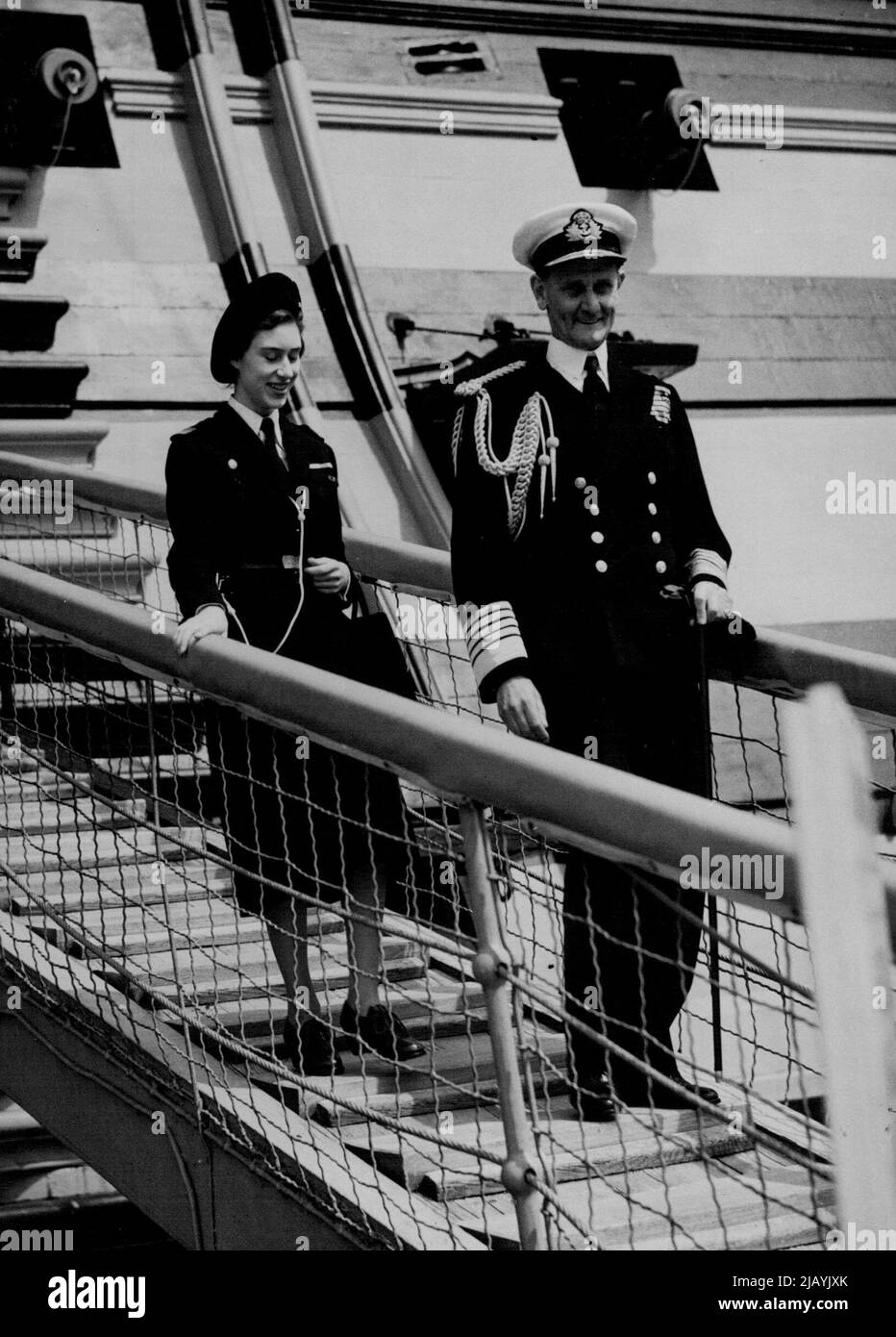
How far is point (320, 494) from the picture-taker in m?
3.82

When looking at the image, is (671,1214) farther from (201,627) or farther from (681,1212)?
(201,627)

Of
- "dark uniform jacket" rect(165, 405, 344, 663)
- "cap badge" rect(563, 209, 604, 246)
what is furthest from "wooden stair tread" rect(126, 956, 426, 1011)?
"cap badge" rect(563, 209, 604, 246)

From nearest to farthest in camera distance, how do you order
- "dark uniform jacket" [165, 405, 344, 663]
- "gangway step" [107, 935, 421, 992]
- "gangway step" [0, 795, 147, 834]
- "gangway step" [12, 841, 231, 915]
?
"dark uniform jacket" [165, 405, 344, 663]
"gangway step" [107, 935, 421, 992]
"gangway step" [12, 841, 231, 915]
"gangway step" [0, 795, 147, 834]

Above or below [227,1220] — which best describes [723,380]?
above

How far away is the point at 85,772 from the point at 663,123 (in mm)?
3774

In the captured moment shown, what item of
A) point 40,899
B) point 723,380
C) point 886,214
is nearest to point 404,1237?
point 40,899

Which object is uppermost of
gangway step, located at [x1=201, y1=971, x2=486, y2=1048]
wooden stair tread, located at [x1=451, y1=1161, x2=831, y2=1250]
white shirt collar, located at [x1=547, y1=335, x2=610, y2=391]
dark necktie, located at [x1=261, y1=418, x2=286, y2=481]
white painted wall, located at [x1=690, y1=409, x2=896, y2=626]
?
white painted wall, located at [x1=690, y1=409, x2=896, y2=626]

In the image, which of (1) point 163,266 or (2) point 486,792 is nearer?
(2) point 486,792

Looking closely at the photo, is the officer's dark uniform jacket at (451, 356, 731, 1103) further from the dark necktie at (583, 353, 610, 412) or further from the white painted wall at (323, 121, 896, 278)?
the white painted wall at (323, 121, 896, 278)

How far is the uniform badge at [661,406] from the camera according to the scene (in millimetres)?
3529

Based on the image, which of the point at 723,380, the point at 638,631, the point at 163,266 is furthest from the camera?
the point at 723,380

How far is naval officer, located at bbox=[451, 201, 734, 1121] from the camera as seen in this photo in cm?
331
